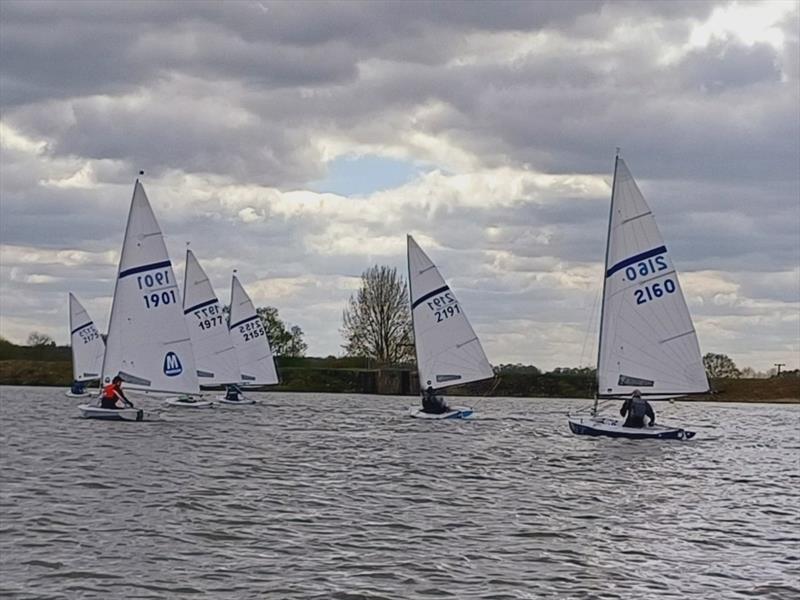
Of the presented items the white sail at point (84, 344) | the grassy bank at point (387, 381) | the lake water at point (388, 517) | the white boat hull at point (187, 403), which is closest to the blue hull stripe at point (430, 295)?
the lake water at point (388, 517)

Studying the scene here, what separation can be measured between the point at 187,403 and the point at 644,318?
24.4 metres

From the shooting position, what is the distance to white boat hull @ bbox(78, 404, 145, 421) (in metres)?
41.3

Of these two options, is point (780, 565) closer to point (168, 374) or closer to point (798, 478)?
point (798, 478)

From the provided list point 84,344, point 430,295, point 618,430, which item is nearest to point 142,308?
point 430,295

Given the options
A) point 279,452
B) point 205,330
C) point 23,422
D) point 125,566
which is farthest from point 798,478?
point 205,330

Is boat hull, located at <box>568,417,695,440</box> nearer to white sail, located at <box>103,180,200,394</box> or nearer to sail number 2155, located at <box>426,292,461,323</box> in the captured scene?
sail number 2155, located at <box>426,292,461,323</box>

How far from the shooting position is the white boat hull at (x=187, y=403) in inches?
2226

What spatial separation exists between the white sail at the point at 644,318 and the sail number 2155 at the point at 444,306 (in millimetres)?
10231

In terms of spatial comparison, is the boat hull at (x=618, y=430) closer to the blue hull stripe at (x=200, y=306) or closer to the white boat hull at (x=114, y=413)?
the white boat hull at (x=114, y=413)

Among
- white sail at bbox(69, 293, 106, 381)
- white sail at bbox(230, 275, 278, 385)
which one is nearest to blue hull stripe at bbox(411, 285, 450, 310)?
white sail at bbox(230, 275, 278, 385)

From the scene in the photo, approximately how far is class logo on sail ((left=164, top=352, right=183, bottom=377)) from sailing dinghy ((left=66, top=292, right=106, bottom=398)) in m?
28.3

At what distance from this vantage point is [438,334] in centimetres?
4875

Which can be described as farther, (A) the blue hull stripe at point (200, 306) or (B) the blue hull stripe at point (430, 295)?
(A) the blue hull stripe at point (200, 306)

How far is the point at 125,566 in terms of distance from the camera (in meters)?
16.8
